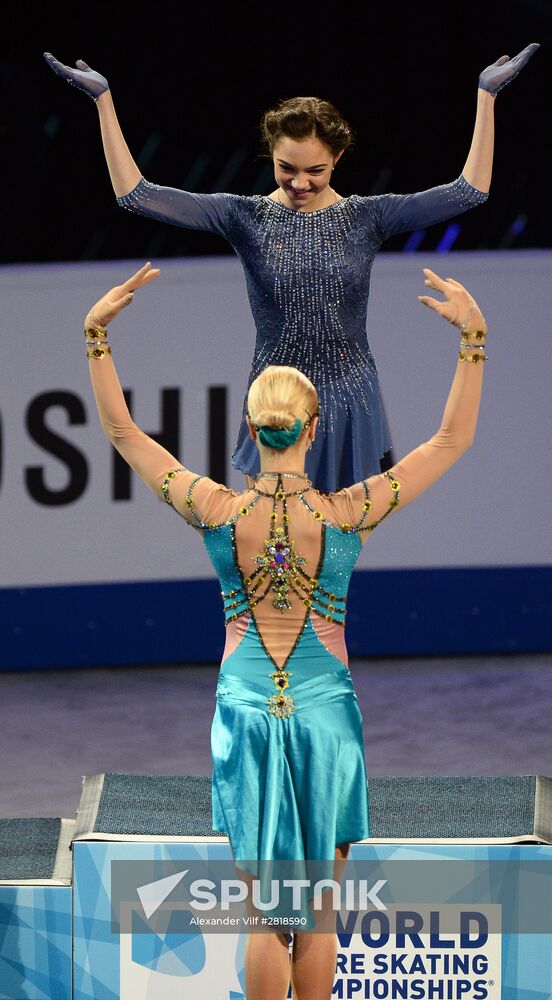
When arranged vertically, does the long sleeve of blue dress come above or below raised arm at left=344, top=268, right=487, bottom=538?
above

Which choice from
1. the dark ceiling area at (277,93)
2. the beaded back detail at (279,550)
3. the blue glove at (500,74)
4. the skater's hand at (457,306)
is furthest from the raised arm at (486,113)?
the dark ceiling area at (277,93)

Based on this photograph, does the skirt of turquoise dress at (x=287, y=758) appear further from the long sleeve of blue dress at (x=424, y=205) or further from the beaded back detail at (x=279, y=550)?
the long sleeve of blue dress at (x=424, y=205)

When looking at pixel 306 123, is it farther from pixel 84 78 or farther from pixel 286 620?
pixel 286 620

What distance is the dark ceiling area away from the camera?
764 centimetres

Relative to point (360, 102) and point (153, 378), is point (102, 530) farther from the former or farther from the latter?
point (360, 102)

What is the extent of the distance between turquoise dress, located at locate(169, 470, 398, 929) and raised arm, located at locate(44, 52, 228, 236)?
77 cm

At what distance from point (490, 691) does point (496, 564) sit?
0.57 m

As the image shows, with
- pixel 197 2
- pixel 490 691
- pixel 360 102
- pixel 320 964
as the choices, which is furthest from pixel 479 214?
pixel 320 964

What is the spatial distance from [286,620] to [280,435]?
1.24 feet

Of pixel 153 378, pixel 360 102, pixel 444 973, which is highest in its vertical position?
pixel 360 102

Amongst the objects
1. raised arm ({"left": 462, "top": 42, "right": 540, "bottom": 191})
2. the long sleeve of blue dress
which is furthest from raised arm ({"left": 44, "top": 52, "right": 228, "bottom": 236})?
raised arm ({"left": 462, "top": 42, "right": 540, "bottom": 191})

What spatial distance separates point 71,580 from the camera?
22.4 ft

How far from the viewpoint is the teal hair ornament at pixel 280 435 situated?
3285 mm

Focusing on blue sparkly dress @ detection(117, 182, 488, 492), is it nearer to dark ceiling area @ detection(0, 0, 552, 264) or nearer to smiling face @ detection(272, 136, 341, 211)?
smiling face @ detection(272, 136, 341, 211)
